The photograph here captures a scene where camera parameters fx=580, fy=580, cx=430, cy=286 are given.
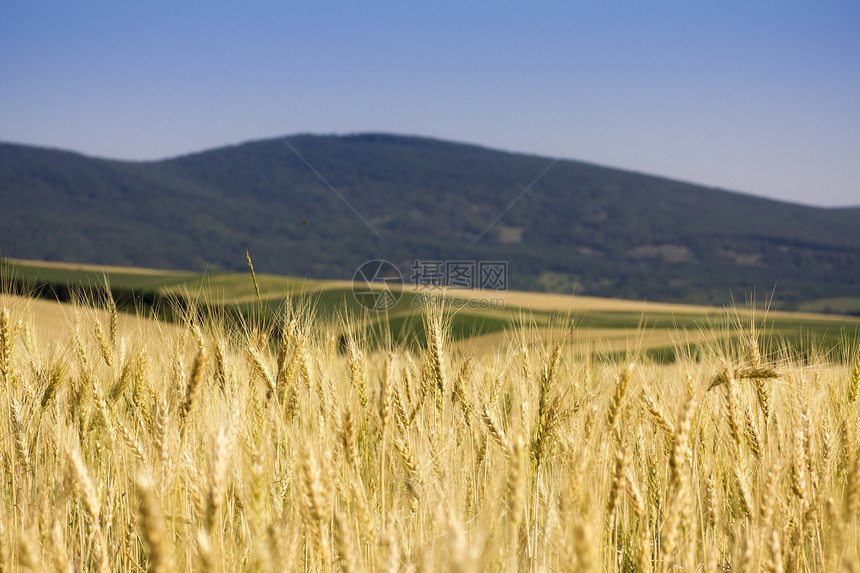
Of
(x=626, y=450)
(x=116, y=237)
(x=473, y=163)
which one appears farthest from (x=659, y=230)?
(x=626, y=450)

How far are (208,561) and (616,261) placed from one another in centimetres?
9728

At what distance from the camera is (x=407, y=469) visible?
1624 millimetres

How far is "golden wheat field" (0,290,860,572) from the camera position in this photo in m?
1.20

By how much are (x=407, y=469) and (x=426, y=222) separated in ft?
374

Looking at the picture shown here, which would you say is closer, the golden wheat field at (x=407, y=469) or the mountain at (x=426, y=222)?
the golden wheat field at (x=407, y=469)

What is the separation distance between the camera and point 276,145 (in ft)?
495

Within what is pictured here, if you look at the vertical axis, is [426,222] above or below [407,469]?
above

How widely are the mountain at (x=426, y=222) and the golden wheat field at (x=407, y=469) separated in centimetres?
4818

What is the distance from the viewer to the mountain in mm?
74812

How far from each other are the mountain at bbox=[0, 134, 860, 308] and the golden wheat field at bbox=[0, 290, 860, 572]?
4818 centimetres

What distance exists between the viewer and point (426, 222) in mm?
115000

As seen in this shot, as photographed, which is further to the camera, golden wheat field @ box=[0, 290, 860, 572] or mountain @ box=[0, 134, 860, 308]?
mountain @ box=[0, 134, 860, 308]

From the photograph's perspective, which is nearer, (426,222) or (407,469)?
(407,469)

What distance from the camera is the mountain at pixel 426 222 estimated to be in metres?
74.8
